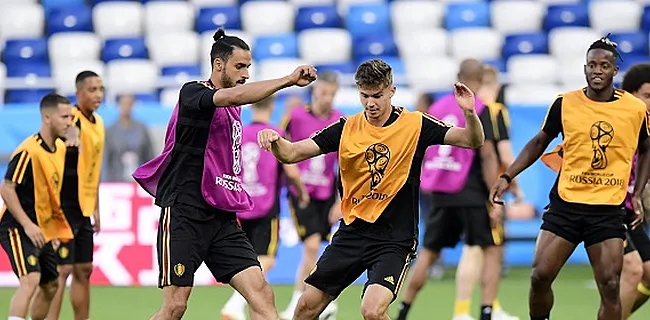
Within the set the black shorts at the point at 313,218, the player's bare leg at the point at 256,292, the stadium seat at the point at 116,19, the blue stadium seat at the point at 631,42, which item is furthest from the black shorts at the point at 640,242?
the stadium seat at the point at 116,19

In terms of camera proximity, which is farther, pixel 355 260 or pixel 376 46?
pixel 376 46

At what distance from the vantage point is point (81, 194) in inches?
409

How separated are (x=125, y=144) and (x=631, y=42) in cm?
786

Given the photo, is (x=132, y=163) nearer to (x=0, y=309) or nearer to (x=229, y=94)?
(x=0, y=309)

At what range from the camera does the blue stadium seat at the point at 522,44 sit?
19.1m

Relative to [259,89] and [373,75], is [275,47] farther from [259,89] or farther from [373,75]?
[259,89]

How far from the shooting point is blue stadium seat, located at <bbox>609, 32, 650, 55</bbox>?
62.0 feet

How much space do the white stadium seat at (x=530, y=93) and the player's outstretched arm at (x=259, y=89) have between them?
32.0 feet

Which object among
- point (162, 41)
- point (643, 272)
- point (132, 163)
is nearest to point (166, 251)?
point (643, 272)

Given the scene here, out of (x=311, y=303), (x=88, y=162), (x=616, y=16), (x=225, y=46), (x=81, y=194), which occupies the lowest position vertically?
(x=311, y=303)

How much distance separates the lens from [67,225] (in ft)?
33.8

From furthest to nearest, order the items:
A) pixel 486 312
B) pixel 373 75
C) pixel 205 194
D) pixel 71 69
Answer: pixel 71 69, pixel 486 312, pixel 205 194, pixel 373 75

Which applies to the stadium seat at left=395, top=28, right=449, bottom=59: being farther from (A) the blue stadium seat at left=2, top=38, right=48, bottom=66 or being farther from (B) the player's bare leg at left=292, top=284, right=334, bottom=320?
(B) the player's bare leg at left=292, top=284, right=334, bottom=320

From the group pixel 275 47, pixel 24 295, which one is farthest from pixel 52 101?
pixel 275 47
